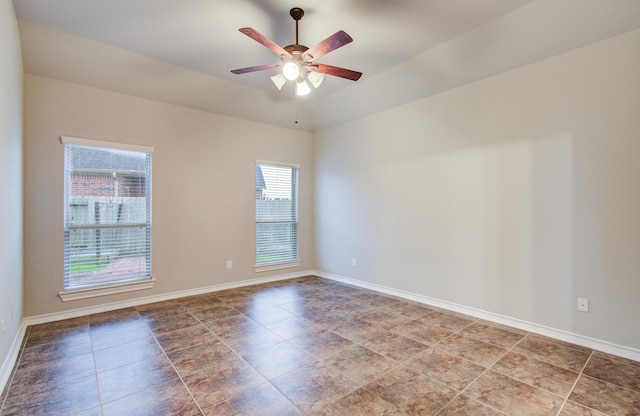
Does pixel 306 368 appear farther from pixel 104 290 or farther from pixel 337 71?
pixel 104 290

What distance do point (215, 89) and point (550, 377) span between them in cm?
473

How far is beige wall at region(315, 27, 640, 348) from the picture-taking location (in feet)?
8.81

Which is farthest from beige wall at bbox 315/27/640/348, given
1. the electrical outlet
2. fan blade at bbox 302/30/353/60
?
fan blade at bbox 302/30/353/60

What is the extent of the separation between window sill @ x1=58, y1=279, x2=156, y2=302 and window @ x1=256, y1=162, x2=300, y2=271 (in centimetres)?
171

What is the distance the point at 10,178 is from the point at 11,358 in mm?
1473

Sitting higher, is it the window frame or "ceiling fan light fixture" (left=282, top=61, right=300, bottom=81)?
"ceiling fan light fixture" (left=282, top=61, right=300, bottom=81)

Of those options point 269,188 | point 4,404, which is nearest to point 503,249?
point 269,188

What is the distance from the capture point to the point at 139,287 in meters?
4.09

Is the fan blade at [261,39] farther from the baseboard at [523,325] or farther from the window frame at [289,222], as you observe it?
the baseboard at [523,325]

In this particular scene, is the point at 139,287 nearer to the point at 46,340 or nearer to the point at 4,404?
the point at 46,340

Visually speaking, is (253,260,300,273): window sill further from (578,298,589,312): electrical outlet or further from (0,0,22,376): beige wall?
(578,298,589,312): electrical outlet

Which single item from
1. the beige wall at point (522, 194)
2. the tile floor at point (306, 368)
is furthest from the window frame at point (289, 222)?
the tile floor at point (306, 368)

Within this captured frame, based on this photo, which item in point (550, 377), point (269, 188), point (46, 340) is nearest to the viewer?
point (550, 377)

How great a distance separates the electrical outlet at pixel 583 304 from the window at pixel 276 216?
404cm
